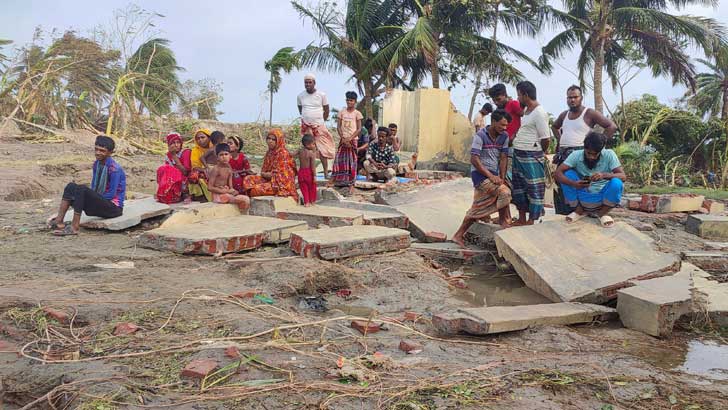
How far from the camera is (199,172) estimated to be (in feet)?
23.5

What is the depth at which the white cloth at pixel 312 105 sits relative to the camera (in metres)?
8.91

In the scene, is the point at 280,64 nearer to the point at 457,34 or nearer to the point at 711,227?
the point at 457,34

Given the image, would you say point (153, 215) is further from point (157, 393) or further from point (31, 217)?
point (157, 393)

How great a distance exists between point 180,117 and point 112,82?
4033 mm

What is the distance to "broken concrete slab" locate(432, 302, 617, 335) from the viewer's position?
3.31 m

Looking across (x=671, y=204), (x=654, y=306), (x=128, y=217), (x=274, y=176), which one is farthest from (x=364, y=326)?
(x=671, y=204)

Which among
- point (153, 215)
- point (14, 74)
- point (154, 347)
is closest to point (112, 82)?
point (14, 74)

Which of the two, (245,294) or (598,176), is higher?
(598,176)

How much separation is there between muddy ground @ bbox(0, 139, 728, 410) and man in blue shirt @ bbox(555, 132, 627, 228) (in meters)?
1.48

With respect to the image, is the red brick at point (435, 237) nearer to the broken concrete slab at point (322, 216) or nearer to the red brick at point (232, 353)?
the broken concrete slab at point (322, 216)

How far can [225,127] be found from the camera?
18.4 meters

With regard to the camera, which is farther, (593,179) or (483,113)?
(483,113)

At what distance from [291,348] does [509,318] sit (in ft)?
4.39

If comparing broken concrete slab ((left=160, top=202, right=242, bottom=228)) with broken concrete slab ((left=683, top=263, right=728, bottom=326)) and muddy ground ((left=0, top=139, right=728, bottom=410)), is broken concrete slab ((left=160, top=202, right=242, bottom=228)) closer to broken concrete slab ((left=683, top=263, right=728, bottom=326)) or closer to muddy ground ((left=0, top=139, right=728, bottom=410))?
muddy ground ((left=0, top=139, right=728, bottom=410))
